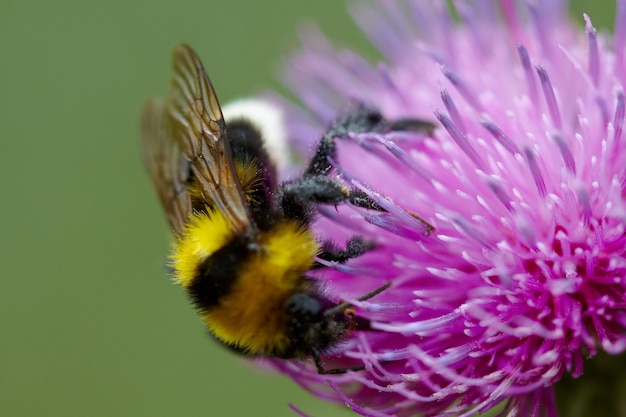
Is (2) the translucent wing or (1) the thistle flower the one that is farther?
(2) the translucent wing

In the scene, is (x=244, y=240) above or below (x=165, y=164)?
below

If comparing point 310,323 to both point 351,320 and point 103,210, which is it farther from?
point 103,210

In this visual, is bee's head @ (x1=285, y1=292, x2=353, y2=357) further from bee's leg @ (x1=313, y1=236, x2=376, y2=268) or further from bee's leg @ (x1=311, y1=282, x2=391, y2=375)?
bee's leg @ (x1=313, y1=236, x2=376, y2=268)

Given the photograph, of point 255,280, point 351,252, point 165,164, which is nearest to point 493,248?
point 351,252

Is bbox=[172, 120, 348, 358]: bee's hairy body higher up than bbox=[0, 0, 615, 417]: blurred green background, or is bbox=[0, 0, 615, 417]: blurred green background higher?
bbox=[0, 0, 615, 417]: blurred green background

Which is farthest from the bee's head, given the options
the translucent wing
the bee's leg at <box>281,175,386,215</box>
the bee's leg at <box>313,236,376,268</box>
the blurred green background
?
the blurred green background

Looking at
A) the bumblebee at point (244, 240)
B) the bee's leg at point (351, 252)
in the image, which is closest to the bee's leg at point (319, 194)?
the bumblebee at point (244, 240)
